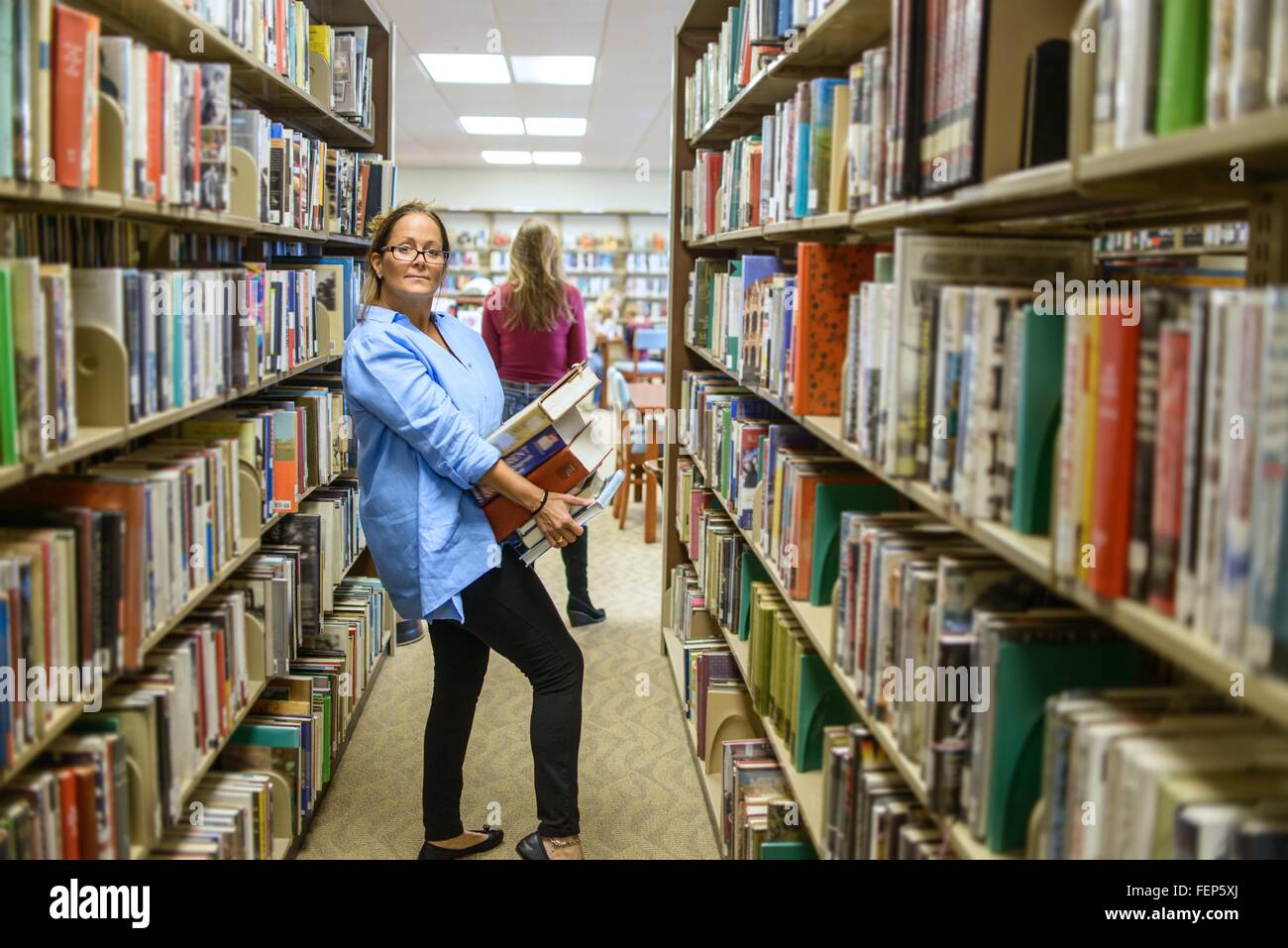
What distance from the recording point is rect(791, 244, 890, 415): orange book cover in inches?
81.6

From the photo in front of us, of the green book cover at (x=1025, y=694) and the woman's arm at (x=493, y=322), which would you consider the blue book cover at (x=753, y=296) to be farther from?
the woman's arm at (x=493, y=322)

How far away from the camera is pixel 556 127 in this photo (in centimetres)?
1025

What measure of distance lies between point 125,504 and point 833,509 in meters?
1.23

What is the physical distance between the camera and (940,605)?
54.1 inches

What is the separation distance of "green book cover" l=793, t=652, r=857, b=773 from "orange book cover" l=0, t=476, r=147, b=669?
1.18m

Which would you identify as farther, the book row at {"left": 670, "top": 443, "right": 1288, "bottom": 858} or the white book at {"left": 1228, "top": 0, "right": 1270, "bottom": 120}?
the book row at {"left": 670, "top": 443, "right": 1288, "bottom": 858}

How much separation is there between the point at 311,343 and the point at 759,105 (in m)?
1.45

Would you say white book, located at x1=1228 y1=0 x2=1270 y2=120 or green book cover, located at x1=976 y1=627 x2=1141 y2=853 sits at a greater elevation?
white book, located at x1=1228 y1=0 x2=1270 y2=120

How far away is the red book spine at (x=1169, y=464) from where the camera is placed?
94 cm

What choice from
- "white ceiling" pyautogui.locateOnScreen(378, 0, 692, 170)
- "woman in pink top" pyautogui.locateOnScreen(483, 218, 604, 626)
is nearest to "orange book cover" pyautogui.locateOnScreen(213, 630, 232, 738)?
"woman in pink top" pyautogui.locateOnScreen(483, 218, 604, 626)

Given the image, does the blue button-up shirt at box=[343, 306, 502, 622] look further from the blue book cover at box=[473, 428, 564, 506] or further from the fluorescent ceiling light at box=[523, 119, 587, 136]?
the fluorescent ceiling light at box=[523, 119, 587, 136]

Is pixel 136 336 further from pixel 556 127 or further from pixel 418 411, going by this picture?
pixel 556 127

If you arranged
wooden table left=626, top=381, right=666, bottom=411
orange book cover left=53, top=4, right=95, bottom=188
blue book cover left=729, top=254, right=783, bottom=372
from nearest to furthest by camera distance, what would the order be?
orange book cover left=53, top=4, right=95, bottom=188 → blue book cover left=729, top=254, right=783, bottom=372 → wooden table left=626, top=381, right=666, bottom=411

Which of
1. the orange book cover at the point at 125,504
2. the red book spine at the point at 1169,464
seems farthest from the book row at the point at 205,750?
the red book spine at the point at 1169,464
